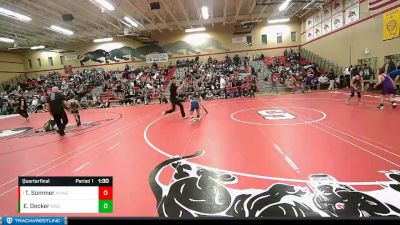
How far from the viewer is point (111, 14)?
1800 centimetres

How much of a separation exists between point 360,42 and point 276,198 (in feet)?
56.2

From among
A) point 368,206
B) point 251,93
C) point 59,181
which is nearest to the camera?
point 59,181

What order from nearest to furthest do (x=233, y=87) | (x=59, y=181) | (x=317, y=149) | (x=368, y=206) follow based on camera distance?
1. (x=59, y=181)
2. (x=368, y=206)
3. (x=317, y=149)
4. (x=233, y=87)

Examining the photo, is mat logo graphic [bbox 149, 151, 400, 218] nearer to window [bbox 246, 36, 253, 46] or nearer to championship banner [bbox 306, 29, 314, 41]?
championship banner [bbox 306, 29, 314, 41]

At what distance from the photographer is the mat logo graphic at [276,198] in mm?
2779

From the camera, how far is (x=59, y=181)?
3.19 ft

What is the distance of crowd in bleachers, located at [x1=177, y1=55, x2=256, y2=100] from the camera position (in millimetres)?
18531

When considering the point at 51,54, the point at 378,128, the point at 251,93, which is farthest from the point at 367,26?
the point at 51,54

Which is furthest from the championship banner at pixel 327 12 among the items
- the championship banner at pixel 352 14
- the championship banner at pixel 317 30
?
the championship banner at pixel 352 14

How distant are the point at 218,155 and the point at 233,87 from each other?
14.2 meters

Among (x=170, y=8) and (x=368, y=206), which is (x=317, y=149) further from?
(x=170, y=8)

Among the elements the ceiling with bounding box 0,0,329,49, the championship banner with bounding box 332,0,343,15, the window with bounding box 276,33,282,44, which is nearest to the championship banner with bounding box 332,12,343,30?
the championship banner with bounding box 332,0,343,15

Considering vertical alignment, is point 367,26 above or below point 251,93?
above

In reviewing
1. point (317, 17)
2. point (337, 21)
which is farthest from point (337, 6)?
point (317, 17)
